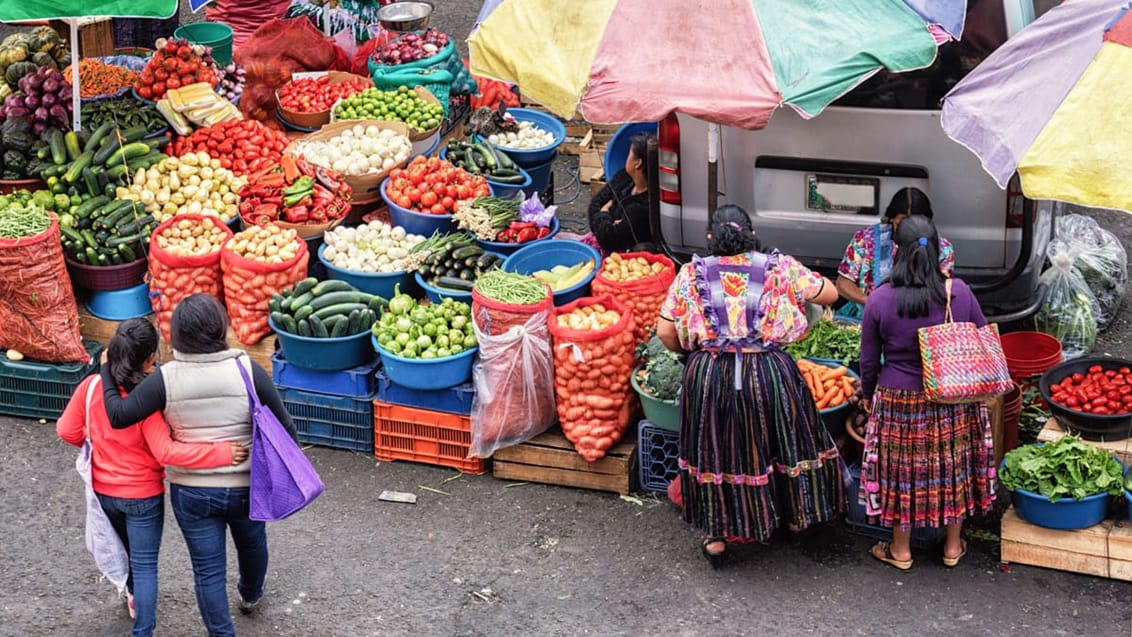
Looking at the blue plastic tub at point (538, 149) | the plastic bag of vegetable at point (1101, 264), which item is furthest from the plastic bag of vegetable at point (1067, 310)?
the blue plastic tub at point (538, 149)

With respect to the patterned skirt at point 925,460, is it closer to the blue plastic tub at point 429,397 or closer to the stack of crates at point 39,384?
the blue plastic tub at point 429,397

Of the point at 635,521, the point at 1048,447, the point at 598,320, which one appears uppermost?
the point at 598,320

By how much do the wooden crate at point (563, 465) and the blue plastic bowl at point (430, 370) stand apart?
0.46 m

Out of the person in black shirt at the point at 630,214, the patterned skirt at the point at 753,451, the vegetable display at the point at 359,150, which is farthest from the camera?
the vegetable display at the point at 359,150

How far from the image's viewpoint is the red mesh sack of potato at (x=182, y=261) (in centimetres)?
766

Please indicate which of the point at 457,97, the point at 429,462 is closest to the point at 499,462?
the point at 429,462

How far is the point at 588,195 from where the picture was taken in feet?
35.1

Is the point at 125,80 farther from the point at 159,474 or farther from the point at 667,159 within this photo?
the point at 159,474

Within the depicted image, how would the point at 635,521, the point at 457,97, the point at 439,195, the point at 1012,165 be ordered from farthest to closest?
the point at 457,97
the point at 439,195
the point at 635,521
the point at 1012,165

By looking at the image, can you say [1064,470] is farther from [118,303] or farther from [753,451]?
[118,303]

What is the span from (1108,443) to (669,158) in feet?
8.69

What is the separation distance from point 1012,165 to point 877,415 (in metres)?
1.25

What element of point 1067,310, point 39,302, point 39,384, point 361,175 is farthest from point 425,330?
point 1067,310

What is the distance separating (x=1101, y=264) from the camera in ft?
28.0
